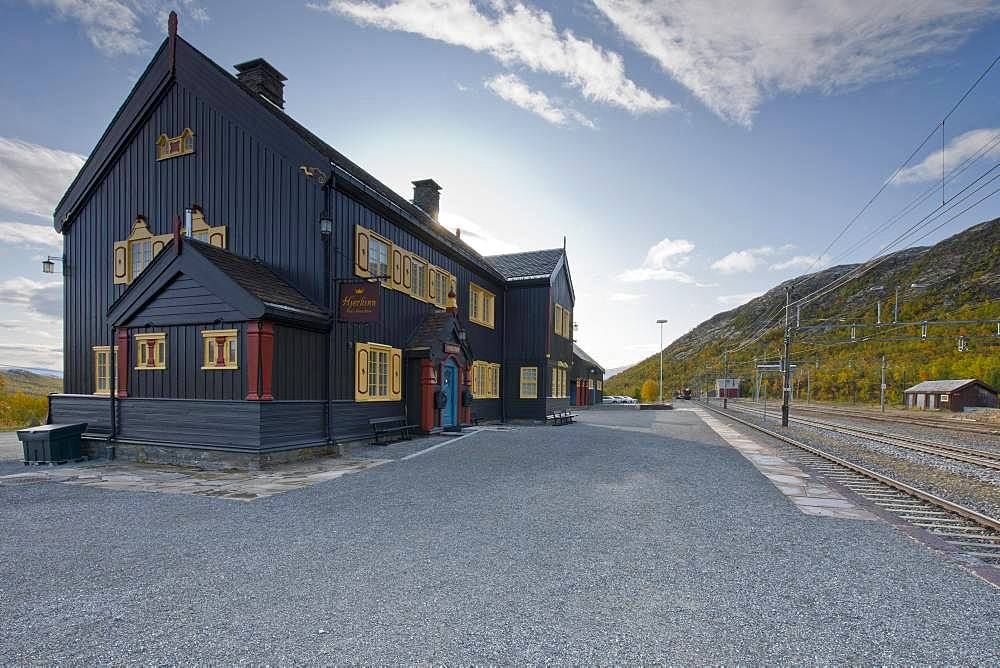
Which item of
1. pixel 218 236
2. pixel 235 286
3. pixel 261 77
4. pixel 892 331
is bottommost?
pixel 235 286

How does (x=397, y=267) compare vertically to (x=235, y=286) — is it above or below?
above

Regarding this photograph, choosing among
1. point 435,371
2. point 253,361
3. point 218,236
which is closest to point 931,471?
point 435,371

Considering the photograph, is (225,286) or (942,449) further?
(942,449)

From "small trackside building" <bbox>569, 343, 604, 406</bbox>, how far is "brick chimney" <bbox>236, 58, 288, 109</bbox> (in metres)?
28.4

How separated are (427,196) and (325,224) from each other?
11.4 m

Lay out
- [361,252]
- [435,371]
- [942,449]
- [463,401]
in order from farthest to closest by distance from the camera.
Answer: [463,401] → [435,371] → [942,449] → [361,252]

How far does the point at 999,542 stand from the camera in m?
6.45

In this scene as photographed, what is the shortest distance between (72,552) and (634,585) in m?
5.97

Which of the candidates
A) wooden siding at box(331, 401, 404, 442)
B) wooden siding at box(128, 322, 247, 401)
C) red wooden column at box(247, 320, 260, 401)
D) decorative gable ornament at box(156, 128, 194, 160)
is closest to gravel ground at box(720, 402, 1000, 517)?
wooden siding at box(331, 401, 404, 442)

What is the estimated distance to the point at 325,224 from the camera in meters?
12.4

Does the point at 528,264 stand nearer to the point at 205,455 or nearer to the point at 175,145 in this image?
the point at 175,145

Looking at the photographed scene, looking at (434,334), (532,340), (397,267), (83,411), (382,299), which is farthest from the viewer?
(532,340)

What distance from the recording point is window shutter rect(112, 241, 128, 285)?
48.8 ft

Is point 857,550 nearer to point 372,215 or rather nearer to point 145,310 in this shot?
point 372,215
